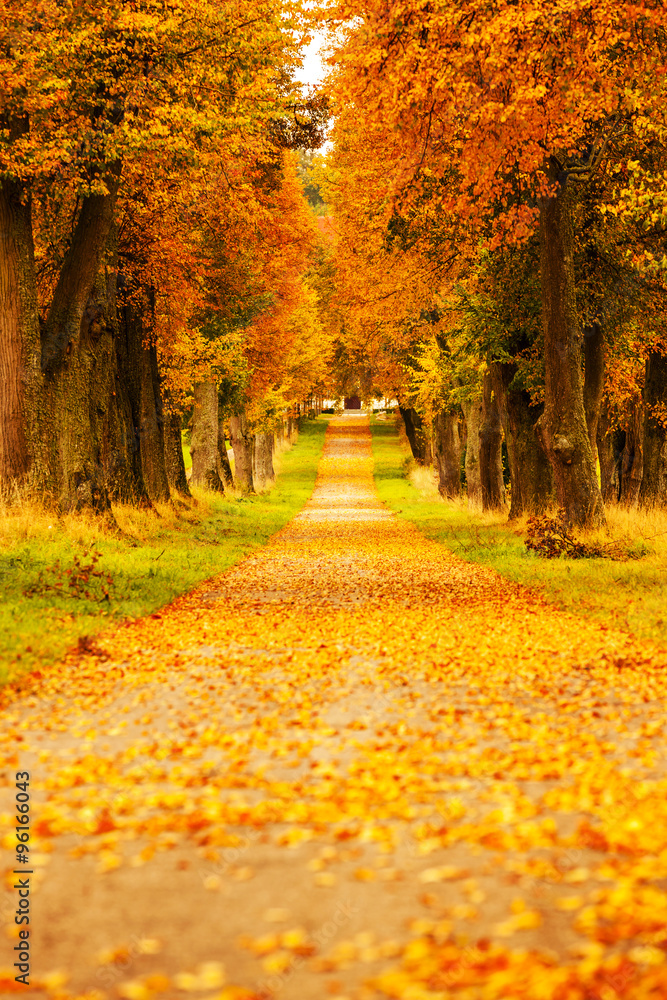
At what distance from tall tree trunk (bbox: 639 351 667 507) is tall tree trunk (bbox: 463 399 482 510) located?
692 cm

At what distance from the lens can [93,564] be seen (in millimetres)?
13922

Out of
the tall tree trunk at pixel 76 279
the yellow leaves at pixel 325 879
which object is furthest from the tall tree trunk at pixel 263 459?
Result: the yellow leaves at pixel 325 879

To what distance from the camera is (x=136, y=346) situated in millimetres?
24188

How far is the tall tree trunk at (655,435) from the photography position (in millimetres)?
26297

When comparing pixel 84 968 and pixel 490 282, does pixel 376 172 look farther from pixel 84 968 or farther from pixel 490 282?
pixel 84 968

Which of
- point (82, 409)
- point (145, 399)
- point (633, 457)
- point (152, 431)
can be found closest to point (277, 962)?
point (82, 409)

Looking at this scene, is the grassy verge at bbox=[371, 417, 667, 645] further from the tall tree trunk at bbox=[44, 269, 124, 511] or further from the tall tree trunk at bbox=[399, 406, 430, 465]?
A: the tall tree trunk at bbox=[399, 406, 430, 465]

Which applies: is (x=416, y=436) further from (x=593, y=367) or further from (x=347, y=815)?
(x=347, y=815)

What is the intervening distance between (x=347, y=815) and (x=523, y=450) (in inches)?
778

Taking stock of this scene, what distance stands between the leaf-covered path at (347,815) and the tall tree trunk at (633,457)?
1874cm

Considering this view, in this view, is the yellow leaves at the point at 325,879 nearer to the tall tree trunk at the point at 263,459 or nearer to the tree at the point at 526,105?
the tree at the point at 526,105

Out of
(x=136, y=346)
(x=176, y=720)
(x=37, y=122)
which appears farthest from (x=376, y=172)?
(x=176, y=720)

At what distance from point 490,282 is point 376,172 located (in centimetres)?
444

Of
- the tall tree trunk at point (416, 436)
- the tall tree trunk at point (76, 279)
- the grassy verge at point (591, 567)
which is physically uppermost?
the tall tree trunk at point (76, 279)
